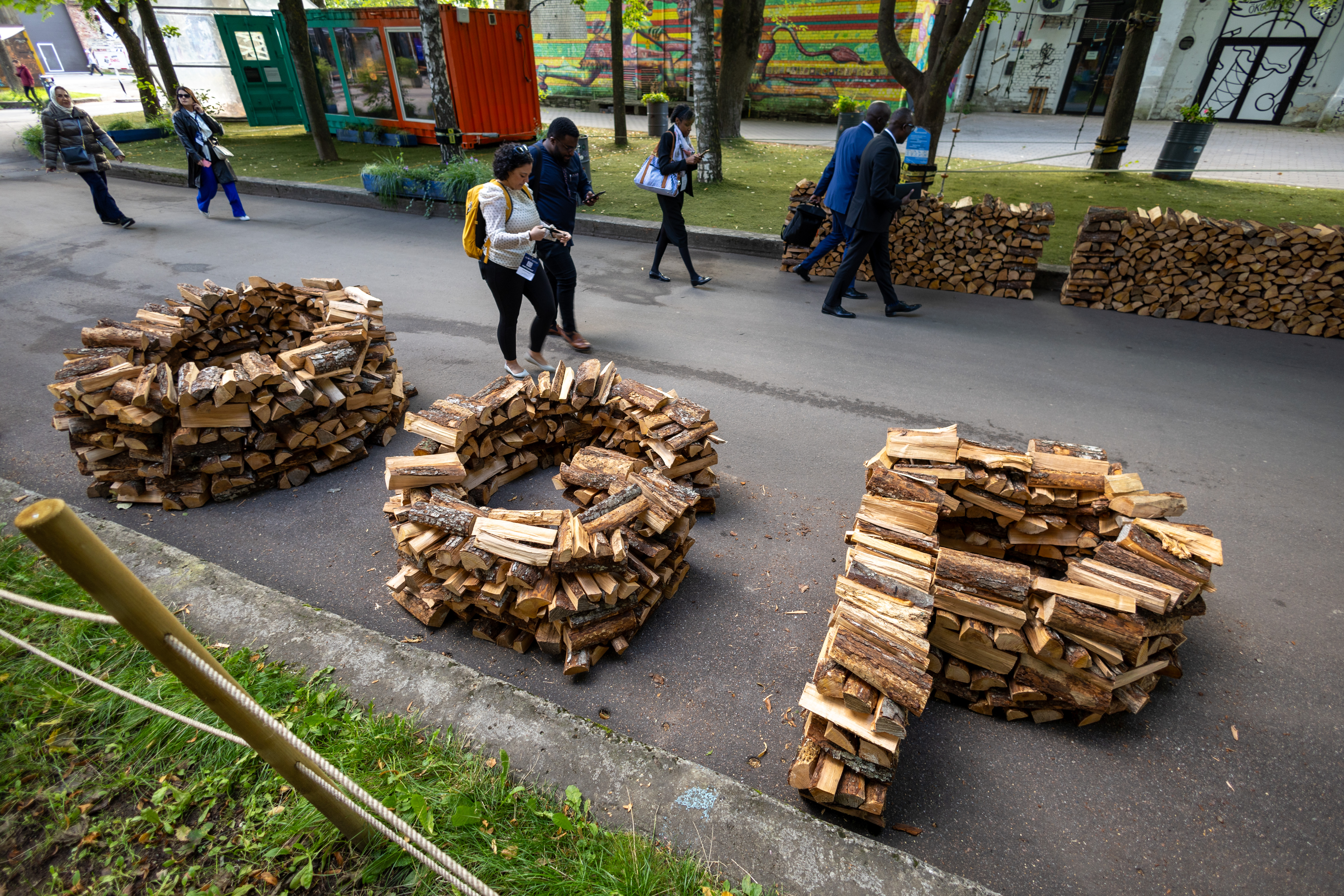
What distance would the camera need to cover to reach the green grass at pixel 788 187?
1040 cm

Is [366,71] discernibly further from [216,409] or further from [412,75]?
[216,409]

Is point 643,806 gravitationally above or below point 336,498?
above

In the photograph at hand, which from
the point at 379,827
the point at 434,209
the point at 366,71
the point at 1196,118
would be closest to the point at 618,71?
the point at 434,209

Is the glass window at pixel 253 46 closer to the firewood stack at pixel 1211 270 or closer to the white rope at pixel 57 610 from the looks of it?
the firewood stack at pixel 1211 270

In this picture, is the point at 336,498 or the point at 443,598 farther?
the point at 336,498

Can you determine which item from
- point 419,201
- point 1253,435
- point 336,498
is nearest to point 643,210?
point 419,201

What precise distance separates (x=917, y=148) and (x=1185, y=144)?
23.6ft

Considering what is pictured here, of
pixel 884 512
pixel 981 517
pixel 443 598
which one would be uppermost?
pixel 884 512

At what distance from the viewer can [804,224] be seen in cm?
787

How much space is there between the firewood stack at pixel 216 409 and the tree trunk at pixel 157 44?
1784 centimetres

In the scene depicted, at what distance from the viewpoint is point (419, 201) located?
12.3 m

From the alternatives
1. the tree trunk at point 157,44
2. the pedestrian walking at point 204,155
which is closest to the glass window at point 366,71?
the tree trunk at point 157,44

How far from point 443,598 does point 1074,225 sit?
11.0 m

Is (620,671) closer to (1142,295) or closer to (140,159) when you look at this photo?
(1142,295)
